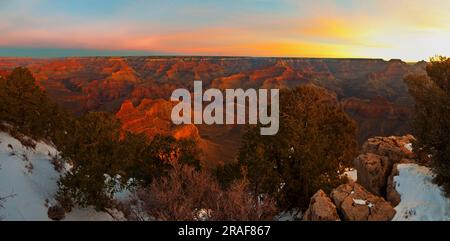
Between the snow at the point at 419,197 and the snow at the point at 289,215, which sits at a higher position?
the snow at the point at 419,197

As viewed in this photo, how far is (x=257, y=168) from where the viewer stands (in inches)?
1265

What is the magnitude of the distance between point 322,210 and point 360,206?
86.2 inches

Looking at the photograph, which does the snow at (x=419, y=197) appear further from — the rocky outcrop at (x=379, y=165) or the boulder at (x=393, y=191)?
the rocky outcrop at (x=379, y=165)

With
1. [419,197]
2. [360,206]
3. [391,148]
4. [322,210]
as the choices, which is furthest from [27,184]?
[391,148]

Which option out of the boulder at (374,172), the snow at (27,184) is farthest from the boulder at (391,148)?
the snow at (27,184)

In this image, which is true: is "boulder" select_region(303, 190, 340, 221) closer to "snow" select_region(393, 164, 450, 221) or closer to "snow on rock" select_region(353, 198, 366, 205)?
"snow on rock" select_region(353, 198, 366, 205)

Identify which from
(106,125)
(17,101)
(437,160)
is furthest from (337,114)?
(17,101)

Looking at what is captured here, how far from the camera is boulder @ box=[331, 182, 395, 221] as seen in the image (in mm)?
22141

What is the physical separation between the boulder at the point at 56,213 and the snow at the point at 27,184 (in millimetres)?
274

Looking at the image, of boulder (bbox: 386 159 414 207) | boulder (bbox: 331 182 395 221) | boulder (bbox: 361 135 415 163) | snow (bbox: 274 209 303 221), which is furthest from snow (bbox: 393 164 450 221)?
snow (bbox: 274 209 303 221)

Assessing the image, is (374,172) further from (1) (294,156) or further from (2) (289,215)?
(2) (289,215)

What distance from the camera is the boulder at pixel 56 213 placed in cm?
2488

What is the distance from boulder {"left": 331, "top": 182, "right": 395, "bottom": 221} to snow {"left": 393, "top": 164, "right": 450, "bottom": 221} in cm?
66
